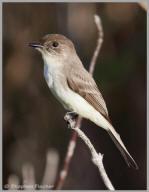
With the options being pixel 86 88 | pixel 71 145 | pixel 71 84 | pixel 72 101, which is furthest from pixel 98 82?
pixel 71 145

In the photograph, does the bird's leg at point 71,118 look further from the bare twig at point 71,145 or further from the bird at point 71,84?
the bare twig at point 71,145

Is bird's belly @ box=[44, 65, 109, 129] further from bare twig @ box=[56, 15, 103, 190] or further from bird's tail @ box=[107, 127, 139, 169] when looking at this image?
bare twig @ box=[56, 15, 103, 190]

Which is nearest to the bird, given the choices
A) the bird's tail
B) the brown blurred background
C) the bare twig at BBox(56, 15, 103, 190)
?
the bird's tail

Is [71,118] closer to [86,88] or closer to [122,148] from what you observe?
[86,88]

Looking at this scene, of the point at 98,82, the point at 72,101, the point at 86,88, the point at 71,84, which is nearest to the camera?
the point at 72,101

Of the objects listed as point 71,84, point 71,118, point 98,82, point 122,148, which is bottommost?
point 122,148

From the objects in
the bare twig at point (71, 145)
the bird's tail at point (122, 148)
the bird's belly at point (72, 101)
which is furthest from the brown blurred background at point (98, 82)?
the bare twig at point (71, 145)
